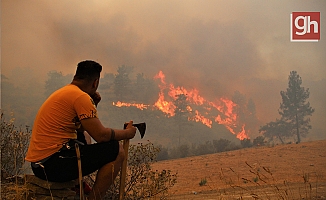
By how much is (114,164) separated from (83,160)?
259 millimetres

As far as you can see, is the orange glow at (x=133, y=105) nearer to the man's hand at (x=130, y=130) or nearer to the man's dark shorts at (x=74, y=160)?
the man's hand at (x=130, y=130)

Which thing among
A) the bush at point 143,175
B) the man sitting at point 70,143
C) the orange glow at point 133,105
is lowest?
the bush at point 143,175

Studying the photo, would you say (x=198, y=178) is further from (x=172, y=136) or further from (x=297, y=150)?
(x=172, y=136)

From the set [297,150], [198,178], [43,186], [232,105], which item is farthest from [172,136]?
[43,186]

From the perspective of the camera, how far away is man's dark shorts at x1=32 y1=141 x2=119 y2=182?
112 inches

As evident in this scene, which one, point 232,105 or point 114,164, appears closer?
point 114,164

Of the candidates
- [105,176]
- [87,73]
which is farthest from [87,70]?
[105,176]

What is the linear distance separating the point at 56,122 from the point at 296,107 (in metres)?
31.7

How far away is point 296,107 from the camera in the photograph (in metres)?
31.8

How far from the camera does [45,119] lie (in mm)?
2906

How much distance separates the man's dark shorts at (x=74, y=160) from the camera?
112 inches

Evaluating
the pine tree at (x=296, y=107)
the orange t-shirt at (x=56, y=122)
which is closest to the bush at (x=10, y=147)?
the orange t-shirt at (x=56, y=122)

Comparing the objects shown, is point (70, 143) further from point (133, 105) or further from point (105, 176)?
point (133, 105)

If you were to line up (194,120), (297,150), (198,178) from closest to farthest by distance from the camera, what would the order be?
(198,178) → (297,150) → (194,120)
